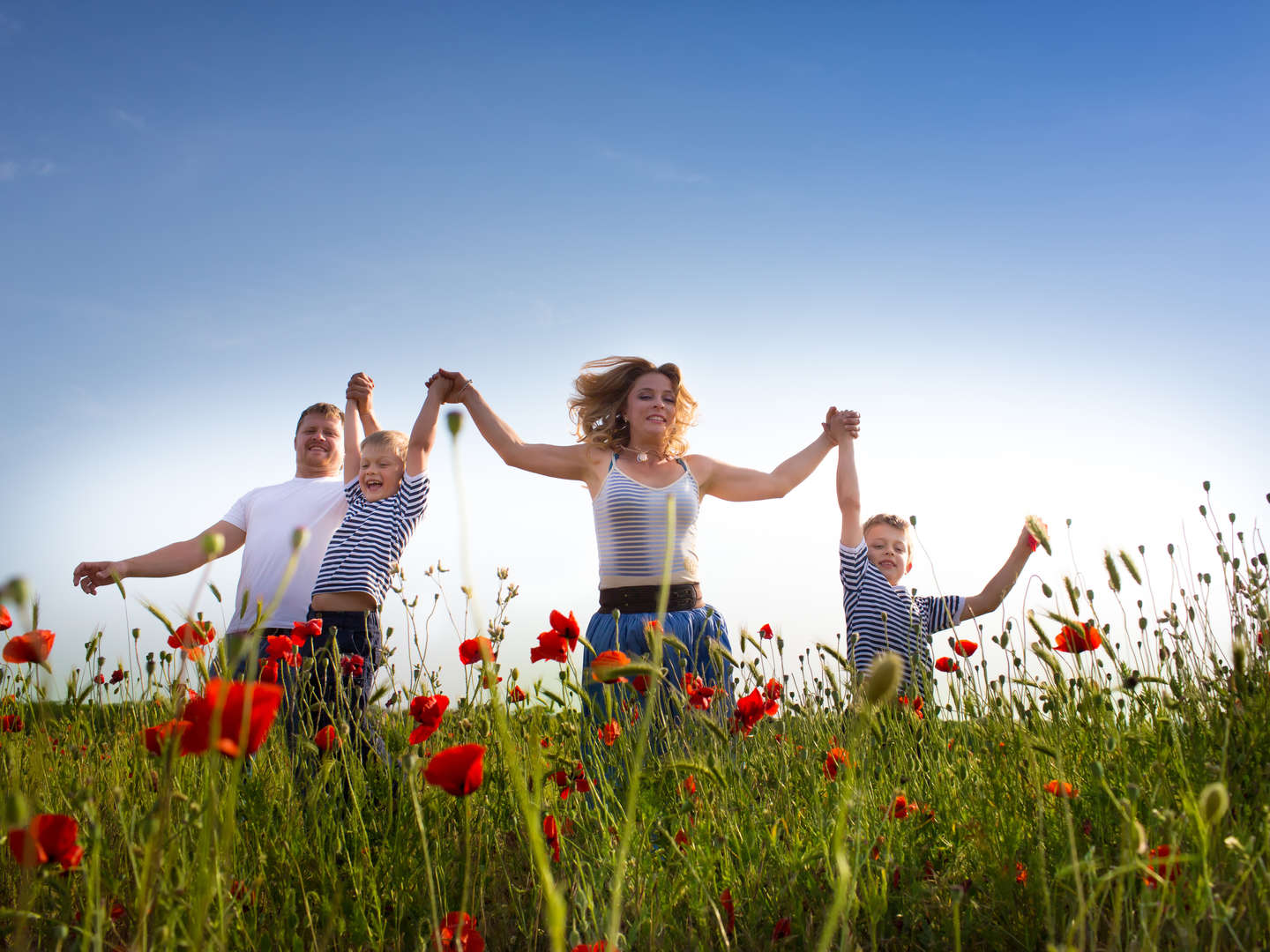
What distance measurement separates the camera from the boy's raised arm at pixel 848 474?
4.42m

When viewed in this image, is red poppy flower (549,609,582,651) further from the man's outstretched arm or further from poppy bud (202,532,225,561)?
the man's outstretched arm

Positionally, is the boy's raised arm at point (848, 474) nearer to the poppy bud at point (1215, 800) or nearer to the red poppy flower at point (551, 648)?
the red poppy flower at point (551, 648)

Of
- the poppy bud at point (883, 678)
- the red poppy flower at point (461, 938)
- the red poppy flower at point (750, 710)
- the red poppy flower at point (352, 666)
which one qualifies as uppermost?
the poppy bud at point (883, 678)

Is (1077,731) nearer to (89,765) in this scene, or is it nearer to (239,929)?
(239,929)

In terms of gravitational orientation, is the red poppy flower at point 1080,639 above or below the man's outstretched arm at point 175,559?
below

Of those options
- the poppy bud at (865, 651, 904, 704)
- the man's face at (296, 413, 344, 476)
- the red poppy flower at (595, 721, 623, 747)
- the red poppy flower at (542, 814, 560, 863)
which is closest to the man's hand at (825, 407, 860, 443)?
the red poppy flower at (595, 721, 623, 747)

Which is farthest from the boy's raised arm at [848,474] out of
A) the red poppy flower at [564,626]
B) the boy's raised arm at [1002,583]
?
the red poppy flower at [564,626]

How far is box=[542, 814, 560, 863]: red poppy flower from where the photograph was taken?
2214 millimetres

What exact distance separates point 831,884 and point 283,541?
3.39 meters

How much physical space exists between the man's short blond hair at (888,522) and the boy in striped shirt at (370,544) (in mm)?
2524

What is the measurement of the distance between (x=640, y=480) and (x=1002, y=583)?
1.87m

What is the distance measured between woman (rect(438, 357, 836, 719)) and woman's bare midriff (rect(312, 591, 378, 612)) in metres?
1.02

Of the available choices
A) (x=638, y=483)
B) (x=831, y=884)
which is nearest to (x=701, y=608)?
(x=638, y=483)

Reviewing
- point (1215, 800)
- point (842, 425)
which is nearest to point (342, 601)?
point (842, 425)
